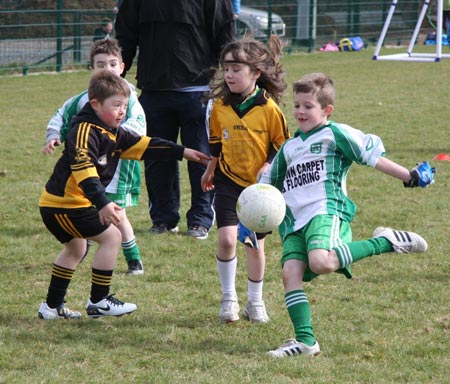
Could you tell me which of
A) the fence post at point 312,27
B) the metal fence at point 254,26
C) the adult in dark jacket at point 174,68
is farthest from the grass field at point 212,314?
the fence post at point 312,27

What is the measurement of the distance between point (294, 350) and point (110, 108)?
5.47 ft

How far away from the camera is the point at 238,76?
532cm

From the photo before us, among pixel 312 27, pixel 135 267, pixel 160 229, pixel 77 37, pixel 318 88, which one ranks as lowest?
pixel 312 27

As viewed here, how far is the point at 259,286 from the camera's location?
5.34 metres

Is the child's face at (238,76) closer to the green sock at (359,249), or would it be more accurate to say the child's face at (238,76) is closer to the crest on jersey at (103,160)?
the crest on jersey at (103,160)

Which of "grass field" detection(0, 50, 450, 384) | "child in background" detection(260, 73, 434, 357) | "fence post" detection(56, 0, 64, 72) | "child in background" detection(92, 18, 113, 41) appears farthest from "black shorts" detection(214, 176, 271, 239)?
"fence post" detection(56, 0, 64, 72)

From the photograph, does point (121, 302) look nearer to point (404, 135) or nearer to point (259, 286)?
point (259, 286)

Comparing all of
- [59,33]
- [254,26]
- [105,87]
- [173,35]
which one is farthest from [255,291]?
[254,26]

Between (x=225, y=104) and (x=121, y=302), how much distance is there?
1.31 metres

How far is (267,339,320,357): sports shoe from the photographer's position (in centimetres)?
460

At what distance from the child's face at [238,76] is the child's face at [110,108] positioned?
62 cm

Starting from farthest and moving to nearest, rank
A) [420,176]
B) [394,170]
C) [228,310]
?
[228,310]
[394,170]
[420,176]

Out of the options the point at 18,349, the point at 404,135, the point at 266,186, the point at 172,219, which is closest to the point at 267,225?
the point at 266,186

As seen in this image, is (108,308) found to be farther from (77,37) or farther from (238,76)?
(77,37)
